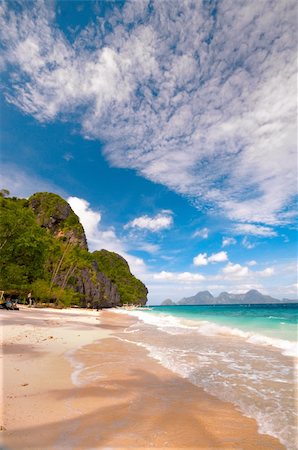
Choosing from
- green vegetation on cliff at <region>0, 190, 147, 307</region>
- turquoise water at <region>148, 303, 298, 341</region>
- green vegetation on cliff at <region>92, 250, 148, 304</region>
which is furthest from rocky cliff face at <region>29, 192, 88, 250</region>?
turquoise water at <region>148, 303, 298, 341</region>

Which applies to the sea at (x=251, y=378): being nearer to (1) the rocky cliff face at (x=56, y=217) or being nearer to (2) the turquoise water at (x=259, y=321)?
(2) the turquoise water at (x=259, y=321)

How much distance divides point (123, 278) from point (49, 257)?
3614 inches

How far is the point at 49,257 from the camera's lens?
199ft

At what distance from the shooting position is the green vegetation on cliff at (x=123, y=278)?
429 ft

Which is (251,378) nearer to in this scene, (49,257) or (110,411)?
(110,411)

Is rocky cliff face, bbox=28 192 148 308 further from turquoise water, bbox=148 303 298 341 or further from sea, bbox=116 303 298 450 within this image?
sea, bbox=116 303 298 450

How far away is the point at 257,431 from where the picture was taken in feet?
12.8

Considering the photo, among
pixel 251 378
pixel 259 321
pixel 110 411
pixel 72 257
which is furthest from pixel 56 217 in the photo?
pixel 110 411

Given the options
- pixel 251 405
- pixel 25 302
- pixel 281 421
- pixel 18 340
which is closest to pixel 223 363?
A: pixel 251 405

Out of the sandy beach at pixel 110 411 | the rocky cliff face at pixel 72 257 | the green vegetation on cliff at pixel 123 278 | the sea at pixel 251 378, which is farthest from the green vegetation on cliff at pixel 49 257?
the sandy beach at pixel 110 411

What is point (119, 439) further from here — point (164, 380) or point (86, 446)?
point (164, 380)

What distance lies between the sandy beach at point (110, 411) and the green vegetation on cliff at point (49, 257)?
99.4 ft

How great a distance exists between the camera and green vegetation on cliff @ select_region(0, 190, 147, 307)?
34.3 meters

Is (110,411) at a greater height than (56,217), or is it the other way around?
(56,217)
